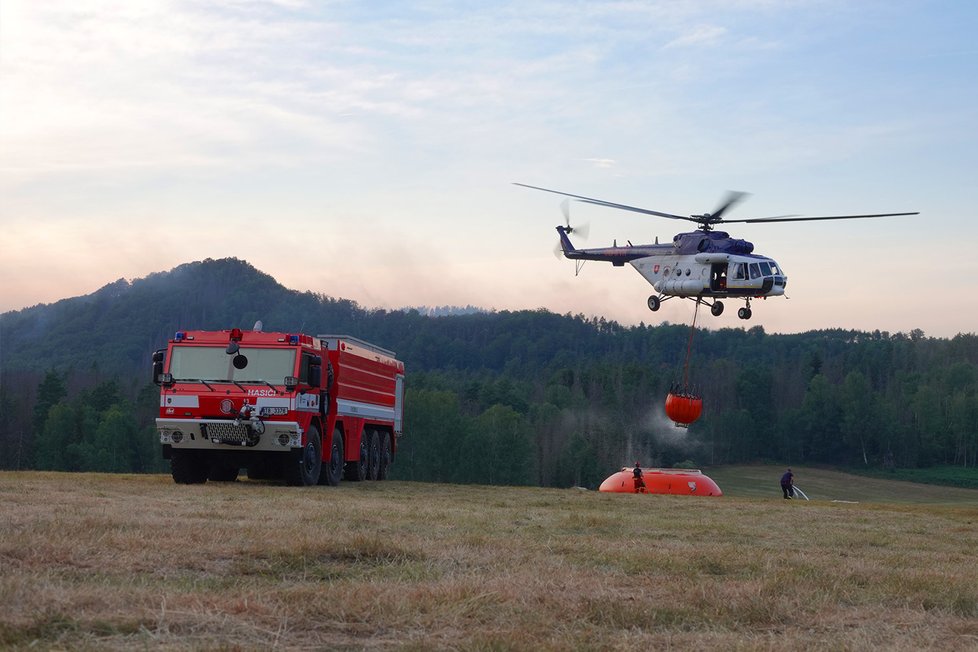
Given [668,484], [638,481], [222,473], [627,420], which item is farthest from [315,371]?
[627,420]

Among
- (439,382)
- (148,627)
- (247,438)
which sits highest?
(439,382)

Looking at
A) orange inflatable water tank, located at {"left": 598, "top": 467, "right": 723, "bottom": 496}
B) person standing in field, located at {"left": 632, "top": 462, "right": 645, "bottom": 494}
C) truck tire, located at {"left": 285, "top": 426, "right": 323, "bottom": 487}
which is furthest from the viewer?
person standing in field, located at {"left": 632, "top": 462, "right": 645, "bottom": 494}

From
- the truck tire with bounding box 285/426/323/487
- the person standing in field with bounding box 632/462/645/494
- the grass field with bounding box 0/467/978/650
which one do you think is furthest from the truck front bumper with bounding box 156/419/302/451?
the person standing in field with bounding box 632/462/645/494

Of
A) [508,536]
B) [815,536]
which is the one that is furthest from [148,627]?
[815,536]

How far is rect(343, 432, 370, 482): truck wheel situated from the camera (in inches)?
1165

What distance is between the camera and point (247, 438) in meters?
23.5

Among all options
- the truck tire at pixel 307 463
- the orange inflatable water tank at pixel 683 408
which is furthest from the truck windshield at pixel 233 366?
the orange inflatable water tank at pixel 683 408

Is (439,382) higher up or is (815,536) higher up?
(439,382)

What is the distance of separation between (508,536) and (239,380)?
1150 centimetres

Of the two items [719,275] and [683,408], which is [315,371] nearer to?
[683,408]

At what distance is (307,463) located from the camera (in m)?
24.8

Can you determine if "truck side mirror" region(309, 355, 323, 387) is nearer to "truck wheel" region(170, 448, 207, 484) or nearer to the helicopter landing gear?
"truck wheel" region(170, 448, 207, 484)

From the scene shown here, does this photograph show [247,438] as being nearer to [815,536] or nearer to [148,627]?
[815,536]

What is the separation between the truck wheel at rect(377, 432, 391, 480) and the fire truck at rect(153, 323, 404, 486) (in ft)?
19.6
